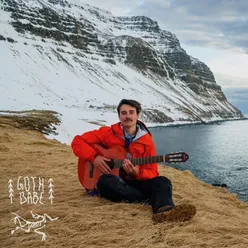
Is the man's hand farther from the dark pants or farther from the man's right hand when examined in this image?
the man's right hand

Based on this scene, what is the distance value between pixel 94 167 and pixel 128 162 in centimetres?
116

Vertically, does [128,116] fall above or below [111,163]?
above

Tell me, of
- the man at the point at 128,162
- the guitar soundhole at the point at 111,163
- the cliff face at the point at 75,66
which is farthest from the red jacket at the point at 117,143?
the cliff face at the point at 75,66

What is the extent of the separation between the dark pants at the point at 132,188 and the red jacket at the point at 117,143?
20cm

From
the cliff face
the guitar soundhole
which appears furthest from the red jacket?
the cliff face

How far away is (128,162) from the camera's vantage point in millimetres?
5836

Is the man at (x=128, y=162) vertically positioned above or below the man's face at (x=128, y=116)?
below

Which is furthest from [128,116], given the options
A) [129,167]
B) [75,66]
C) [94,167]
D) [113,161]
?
[75,66]

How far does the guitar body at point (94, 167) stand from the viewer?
20.8ft

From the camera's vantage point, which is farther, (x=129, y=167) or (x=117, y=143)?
(x=117, y=143)

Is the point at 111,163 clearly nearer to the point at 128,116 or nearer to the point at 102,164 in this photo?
the point at 102,164

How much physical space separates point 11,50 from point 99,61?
169 ft

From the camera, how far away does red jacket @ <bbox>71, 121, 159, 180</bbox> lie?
20.2 feet

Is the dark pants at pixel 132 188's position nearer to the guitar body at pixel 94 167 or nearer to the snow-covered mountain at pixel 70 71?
the guitar body at pixel 94 167
